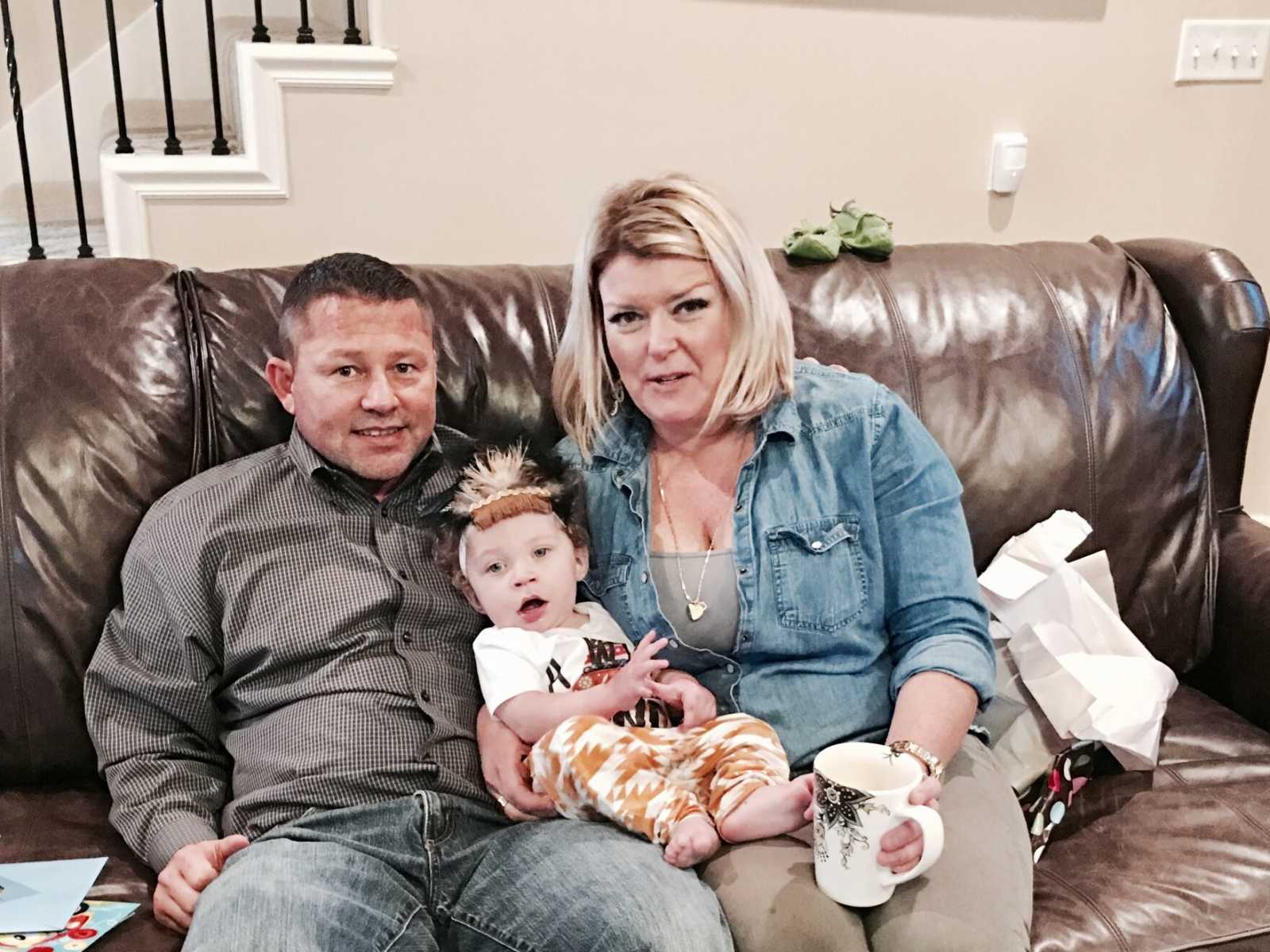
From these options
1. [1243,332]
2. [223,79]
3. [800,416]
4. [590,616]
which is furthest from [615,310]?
[223,79]

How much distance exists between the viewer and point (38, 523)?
1.62m

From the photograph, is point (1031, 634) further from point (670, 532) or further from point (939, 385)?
point (670, 532)

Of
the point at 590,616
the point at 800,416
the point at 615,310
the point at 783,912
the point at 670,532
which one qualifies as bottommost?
the point at 783,912

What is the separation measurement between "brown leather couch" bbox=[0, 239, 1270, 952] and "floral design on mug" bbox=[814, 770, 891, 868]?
345mm

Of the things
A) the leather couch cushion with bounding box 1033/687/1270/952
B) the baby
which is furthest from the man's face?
the leather couch cushion with bounding box 1033/687/1270/952

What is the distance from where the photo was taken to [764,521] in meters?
1.50

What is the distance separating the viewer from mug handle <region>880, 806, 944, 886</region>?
1119 mm

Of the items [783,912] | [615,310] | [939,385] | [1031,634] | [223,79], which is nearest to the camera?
[783,912]

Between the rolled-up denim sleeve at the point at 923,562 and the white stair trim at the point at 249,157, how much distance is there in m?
1.24

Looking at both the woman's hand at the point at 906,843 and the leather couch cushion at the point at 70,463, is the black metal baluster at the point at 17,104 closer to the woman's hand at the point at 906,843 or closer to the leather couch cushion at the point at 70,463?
the leather couch cushion at the point at 70,463

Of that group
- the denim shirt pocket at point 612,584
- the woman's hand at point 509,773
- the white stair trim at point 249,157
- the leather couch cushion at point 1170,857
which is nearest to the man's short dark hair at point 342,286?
the denim shirt pocket at point 612,584

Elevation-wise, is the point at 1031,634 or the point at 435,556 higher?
the point at 435,556

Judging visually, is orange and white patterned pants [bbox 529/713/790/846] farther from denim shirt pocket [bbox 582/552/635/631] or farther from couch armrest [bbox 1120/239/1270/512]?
couch armrest [bbox 1120/239/1270/512]

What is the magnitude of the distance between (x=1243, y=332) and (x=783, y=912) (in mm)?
1252
